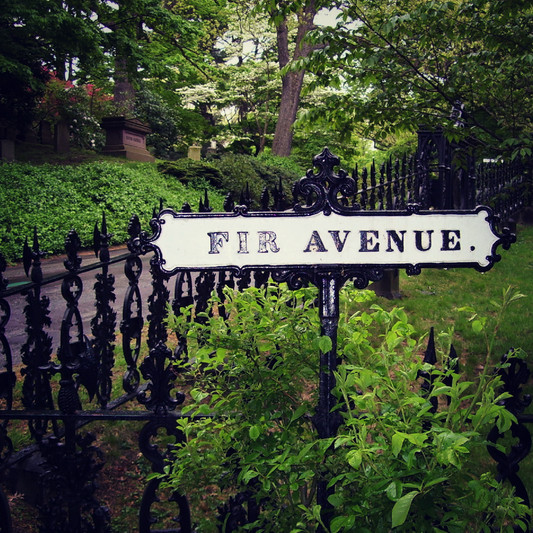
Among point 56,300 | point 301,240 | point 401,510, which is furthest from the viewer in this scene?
point 56,300

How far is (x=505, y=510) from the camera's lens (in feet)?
5.78

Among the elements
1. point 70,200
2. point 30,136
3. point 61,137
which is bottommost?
point 70,200

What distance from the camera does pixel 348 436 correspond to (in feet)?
5.78

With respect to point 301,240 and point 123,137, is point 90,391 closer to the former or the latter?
point 301,240

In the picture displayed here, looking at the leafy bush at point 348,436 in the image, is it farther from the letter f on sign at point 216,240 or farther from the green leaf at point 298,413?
the letter f on sign at point 216,240

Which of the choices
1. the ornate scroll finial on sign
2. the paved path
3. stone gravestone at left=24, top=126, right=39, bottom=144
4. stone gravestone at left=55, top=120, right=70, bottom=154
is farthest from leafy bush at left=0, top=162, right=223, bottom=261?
the ornate scroll finial on sign

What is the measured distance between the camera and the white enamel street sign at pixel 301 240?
220 centimetres

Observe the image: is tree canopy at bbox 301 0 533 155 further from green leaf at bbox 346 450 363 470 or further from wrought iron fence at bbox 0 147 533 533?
green leaf at bbox 346 450 363 470

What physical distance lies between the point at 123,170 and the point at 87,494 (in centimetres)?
1427

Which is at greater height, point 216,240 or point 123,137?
point 123,137

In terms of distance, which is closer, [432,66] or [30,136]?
[432,66]

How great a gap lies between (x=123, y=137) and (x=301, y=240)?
21.3 meters

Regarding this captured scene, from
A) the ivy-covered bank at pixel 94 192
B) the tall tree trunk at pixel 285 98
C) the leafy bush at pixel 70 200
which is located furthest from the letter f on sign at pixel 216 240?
the tall tree trunk at pixel 285 98

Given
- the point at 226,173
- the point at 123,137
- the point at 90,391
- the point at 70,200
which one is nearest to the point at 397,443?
the point at 90,391
